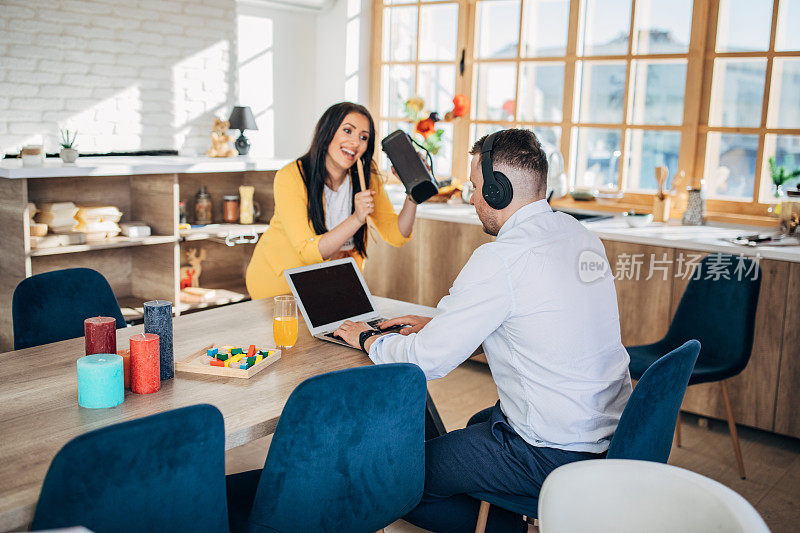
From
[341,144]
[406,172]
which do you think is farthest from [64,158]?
[406,172]

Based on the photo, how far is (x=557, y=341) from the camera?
1777 mm

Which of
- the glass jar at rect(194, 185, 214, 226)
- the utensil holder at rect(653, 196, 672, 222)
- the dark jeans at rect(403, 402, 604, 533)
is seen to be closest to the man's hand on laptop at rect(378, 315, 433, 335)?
the dark jeans at rect(403, 402, 604, 533)

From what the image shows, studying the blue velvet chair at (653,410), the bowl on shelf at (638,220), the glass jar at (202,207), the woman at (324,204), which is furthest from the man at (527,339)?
the glass jar at (202,207)

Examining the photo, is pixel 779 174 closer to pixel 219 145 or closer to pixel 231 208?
pixel 231 208

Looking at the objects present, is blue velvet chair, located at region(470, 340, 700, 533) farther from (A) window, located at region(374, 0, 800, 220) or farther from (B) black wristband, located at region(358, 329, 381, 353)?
(A) window, located at region(374, 0, 800, 220)

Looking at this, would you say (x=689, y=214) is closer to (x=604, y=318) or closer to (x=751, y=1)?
(x=751, y=1)

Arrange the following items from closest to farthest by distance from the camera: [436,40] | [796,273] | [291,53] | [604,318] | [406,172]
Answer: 1. [604,318]
2. [406,172]
3. [796,273]
4. [436,40]
5. [291,53]

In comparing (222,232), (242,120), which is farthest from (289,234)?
(242,120)

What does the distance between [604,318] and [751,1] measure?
8.84ft

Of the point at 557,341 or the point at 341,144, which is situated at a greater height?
the point at 341,144

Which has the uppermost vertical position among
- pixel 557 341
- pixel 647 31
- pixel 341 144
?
pixel 647 31

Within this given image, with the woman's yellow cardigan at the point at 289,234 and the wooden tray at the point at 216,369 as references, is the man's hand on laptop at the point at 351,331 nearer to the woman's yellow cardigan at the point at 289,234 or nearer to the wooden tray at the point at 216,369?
the wooden tray at the point at 216,369

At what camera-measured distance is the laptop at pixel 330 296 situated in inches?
89.3

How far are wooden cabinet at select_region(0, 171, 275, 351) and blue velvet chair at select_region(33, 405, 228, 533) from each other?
7.71 feet
